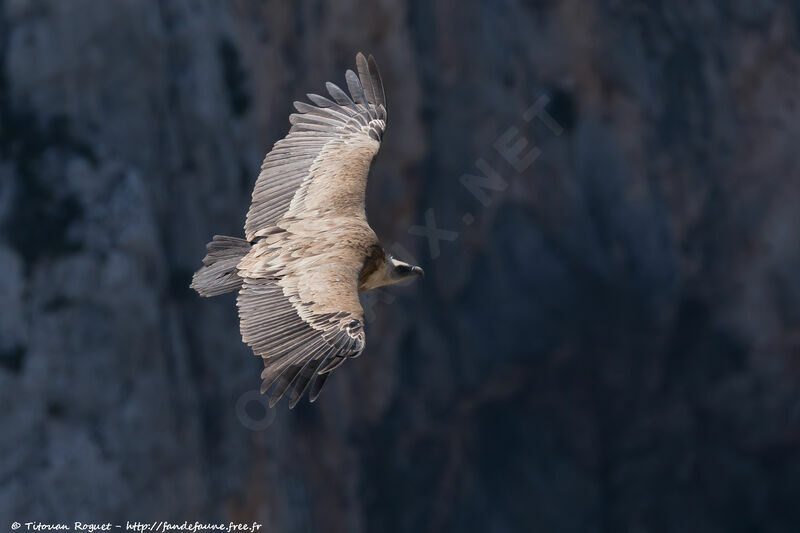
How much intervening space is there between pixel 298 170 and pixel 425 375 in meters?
11.3

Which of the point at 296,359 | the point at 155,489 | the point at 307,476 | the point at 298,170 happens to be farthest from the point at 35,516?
the point at 296,359

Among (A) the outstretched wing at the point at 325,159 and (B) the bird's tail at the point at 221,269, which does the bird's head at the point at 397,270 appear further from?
(B) the bird's tail at the point at 221,269

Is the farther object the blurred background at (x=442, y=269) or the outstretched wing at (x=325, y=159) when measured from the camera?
the blurred background at (x=442, y=269)

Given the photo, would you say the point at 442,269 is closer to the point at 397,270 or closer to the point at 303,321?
the point at 397,270

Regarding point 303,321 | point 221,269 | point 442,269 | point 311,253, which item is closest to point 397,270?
point 311,253

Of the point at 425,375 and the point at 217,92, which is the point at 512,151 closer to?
the point at 425,375

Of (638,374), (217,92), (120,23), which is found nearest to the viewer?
(120,23)

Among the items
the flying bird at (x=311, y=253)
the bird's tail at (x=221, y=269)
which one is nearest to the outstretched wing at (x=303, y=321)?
the flying bird at (x=311, y=253)

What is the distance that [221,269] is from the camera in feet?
29.6

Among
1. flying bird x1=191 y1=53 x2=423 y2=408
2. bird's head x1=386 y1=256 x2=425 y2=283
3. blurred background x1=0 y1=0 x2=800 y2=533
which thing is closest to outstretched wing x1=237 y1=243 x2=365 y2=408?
flying bird x1=191 y1=53 x2=423 y2=408

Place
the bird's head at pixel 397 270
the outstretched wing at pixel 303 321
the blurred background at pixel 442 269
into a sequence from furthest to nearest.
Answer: the blurred background at pixel 442 269 → the bird's head at pixel 397 270 → the outstretched wing at pixel 303 321

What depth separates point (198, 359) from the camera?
57.2ft

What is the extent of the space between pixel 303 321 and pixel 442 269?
44.0ft

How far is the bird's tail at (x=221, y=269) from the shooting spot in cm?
Answer: 881
